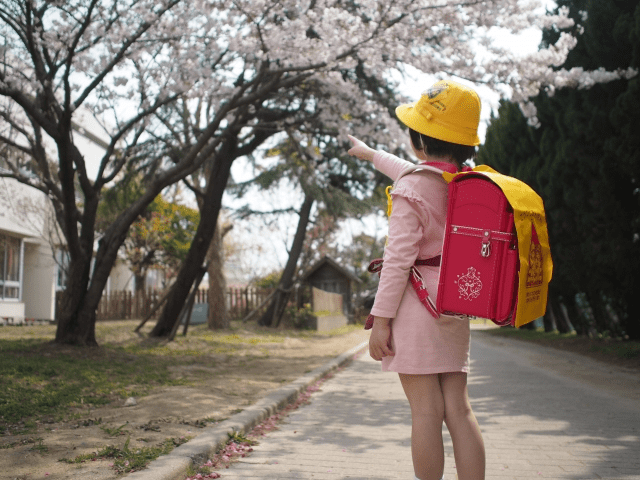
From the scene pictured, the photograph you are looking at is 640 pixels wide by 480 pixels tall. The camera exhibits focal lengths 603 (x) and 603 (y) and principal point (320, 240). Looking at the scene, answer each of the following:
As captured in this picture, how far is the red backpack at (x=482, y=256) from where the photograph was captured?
2.33 meters

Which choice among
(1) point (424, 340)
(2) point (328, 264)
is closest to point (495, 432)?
(1) point (424, 340)

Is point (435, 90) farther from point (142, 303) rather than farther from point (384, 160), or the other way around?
point (142, 303)

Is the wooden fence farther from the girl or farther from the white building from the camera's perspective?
the girl

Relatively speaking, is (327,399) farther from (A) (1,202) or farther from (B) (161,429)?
(A) (1,202)

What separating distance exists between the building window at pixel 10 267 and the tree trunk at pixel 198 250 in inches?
333

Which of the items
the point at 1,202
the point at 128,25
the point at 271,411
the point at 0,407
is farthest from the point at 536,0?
the point at 1,202

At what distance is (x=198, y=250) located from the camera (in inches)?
519

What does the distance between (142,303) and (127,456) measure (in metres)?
21.0

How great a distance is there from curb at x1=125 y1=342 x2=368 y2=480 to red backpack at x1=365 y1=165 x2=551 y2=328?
1.83m

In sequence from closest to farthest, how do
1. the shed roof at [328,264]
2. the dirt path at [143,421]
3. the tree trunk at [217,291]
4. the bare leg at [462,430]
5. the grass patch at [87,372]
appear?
the bare leg at [462,430]
the dirt path at [143,421]
the grass patch at [87,372]
the tree trunk at [217,291]
the shed roof at [328,264]

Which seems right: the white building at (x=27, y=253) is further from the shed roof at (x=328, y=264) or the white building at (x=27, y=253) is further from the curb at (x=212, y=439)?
the curb at (x=212, y=439)

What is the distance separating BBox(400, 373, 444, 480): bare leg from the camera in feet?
8.06

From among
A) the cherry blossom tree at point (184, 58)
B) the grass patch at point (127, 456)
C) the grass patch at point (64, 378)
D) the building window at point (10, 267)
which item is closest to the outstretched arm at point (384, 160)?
the grass patch at point (127, 456)

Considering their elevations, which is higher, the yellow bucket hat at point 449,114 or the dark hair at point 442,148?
the yellow bucket hat at point 449,114
